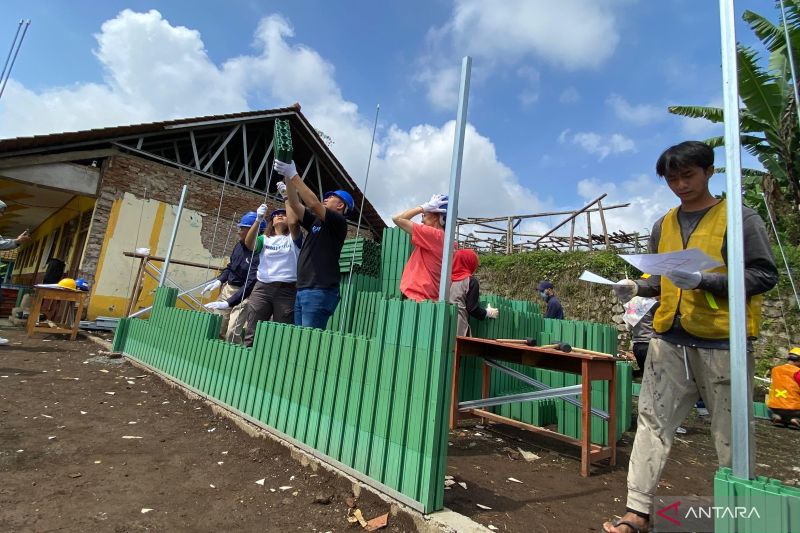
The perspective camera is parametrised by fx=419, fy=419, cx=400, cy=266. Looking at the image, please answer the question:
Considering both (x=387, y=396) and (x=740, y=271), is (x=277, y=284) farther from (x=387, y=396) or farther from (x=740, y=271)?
(x=740, y=271)

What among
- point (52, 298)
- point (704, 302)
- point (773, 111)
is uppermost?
point (773, 111)

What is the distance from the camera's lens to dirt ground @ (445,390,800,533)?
2.14 m

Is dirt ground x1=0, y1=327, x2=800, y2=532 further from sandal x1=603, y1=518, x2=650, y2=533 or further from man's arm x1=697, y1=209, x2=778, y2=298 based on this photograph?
man's arm x1=697, y1=209, x2=778, y2=298

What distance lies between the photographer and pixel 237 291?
5.46 m

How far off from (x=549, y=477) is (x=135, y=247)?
33.8 feet

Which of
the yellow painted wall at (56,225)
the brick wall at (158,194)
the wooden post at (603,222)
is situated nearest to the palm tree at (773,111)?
the wooden post at (603,222)

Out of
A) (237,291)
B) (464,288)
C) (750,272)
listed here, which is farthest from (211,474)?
(237,291)

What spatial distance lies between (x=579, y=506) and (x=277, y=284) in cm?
306

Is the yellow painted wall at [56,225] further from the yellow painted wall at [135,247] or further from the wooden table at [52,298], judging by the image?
the wooden table at [52,298]

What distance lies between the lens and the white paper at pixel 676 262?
1.63m

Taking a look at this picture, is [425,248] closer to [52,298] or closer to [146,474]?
[146,474]

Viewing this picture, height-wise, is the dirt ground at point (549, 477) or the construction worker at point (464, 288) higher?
the construction worker at point (464, 288)

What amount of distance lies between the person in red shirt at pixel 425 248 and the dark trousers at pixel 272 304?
1226 mm

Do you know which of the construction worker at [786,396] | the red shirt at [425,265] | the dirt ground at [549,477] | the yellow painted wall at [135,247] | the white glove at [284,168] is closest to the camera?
the dirt ground at [549,477]
